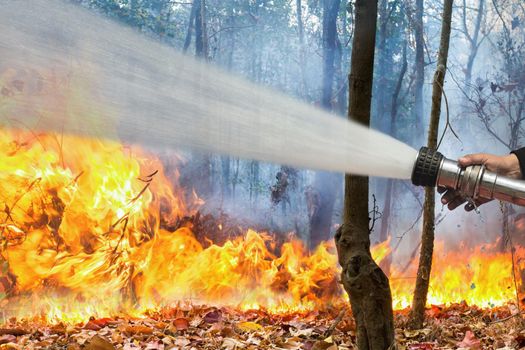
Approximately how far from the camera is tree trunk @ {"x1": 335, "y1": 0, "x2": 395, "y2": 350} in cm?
286

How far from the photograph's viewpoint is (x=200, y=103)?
27.1 ft

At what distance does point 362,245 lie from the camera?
9.77 ft

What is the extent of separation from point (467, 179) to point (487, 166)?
0.13m

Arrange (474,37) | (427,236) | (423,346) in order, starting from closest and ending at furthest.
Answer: (423,346), (427,236), (474,37)

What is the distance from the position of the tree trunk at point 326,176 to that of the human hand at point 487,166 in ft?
19.2

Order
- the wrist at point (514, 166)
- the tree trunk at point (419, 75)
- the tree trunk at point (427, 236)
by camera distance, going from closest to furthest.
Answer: the wrist at point (514, 166)
the tree trunk at point (427, 236)
the tree trunk at point (419, 75)

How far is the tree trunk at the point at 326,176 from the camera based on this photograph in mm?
8562

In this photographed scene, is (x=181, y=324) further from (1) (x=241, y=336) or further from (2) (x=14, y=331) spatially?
(2) (x=14, y=331)

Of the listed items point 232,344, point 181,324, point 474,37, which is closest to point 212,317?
point 181,324

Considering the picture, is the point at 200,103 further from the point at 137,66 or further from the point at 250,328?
the point at 250,328

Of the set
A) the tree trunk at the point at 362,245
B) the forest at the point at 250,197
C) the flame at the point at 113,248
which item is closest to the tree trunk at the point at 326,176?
the forest at the point at 250,197

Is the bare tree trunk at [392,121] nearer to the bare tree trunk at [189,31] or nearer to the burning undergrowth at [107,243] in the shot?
the burning undergrowth at [107,243]

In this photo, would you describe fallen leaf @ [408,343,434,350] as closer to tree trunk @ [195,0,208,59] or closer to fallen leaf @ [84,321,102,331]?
fallen leaf @ [84,321,102,331]

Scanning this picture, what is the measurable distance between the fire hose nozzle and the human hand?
1.2 inches
